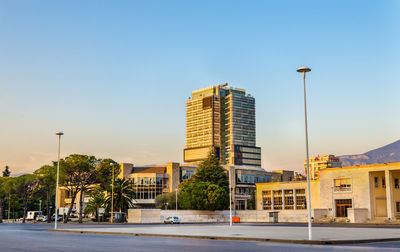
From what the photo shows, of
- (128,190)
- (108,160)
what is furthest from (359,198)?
(108,160)

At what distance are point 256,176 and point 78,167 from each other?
8787 centimetres

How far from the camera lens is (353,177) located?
84.6 meters

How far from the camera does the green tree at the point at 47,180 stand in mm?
87312

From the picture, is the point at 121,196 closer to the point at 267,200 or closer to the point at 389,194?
the point at 267,200

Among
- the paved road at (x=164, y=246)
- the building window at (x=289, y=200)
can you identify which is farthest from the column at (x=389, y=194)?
the paved road at (x=164, y=246)

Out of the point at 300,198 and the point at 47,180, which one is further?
the point at 300,198

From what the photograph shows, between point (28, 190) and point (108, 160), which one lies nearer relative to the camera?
point (108, 160)

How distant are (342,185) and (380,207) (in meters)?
7.88

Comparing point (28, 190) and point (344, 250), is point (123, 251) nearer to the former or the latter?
point (344, 250)

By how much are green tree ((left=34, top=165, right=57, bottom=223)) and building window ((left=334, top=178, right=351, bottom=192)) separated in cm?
5458

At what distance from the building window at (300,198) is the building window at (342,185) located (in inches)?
574

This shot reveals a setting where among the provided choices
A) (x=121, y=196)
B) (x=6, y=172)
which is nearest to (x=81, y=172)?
(x=121, y=196)

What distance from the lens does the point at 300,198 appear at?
103 meters

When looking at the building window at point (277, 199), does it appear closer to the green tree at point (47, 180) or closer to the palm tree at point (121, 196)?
the palm tree at point (121, 196)
